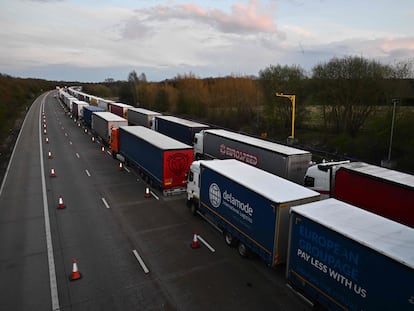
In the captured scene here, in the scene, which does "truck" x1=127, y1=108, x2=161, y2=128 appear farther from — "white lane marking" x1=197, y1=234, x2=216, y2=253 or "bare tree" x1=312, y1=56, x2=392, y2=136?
"white lane marking" x1=197, y1=234, x2=216, y2=253

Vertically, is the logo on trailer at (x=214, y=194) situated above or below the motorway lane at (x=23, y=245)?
above

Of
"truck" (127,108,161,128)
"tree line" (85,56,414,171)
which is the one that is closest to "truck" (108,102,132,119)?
"truck" (127,108,161,128)

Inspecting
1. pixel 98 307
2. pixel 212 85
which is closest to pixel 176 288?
pixel 98 307

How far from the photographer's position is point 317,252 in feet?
30.9

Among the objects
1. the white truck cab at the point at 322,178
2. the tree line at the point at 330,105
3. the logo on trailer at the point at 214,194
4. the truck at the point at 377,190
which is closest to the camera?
the truck at the point at 377,190

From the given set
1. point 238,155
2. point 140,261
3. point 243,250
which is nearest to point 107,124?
point 238,155

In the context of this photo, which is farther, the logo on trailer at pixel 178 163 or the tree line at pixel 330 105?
the tree line at pixel 330 105

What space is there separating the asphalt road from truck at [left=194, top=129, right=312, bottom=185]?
18.6 feet

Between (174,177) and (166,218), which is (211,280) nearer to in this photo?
(166,218)

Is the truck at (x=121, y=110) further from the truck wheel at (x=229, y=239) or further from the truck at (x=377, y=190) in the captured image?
the truck wheel at (x=229, y=239)

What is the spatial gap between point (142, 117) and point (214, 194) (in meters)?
35.7

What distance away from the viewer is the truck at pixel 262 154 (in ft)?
64.2

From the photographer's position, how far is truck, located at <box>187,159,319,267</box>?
11.2 metres

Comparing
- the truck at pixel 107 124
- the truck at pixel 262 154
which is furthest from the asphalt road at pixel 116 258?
the truck at pixel 107 124
